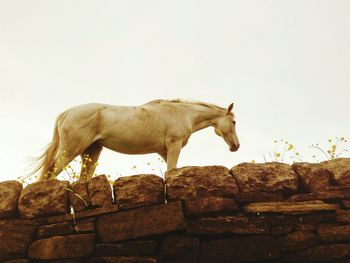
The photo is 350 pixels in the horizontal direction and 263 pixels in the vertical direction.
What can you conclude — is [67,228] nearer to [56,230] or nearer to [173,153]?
[56,230]

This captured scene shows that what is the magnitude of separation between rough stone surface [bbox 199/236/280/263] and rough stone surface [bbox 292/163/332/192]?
0.75 metres

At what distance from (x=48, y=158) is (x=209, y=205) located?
9.11 feet

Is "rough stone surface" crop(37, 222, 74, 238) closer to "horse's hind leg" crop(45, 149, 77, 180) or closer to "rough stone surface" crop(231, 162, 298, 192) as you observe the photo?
"horse's hind leg" crop(45, 149, 77, 180)

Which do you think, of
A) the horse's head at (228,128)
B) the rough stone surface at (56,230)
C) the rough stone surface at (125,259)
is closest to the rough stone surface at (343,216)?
the rough stone surface at (125,259)

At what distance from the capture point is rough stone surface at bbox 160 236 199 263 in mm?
3891

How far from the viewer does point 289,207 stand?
13.7 ft

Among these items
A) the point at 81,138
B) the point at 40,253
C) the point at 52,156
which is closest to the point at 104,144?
the point at 81,138

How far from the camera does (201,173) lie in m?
4.32

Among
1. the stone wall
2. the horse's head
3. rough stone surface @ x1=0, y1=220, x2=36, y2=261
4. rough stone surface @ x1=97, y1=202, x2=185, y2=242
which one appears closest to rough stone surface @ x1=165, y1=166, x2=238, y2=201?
the stone wall

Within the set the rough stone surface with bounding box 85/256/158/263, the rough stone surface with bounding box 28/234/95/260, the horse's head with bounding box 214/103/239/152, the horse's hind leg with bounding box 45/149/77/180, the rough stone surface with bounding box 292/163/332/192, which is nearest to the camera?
the rough stone surface with bounding box 85/256/158/263

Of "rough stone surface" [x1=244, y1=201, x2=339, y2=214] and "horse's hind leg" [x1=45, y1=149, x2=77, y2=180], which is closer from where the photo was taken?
"rough stone surface" [x1=244, y1=201, x2=339, y2=214]

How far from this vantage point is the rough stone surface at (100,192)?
13.8 feet

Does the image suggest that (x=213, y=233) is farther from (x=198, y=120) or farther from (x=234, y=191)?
(x=198, y=120)

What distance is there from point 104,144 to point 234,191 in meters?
2.43
